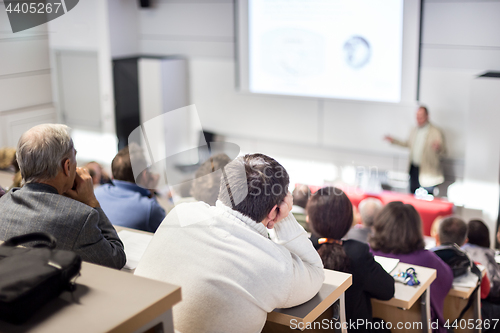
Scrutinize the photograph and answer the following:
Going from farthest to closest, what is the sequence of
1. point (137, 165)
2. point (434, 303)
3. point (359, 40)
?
1. point (359, 40)
2. point (434, 303)
3. point (137, 165)

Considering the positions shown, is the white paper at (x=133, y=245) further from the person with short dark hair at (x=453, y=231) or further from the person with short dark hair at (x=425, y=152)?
the person with short dark hair at (x=425, y=152)

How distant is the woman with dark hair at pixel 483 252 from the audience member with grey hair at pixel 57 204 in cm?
213

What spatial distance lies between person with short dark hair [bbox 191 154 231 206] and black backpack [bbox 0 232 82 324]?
705 millimetres

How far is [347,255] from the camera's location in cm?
197

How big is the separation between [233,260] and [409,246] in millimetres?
1267

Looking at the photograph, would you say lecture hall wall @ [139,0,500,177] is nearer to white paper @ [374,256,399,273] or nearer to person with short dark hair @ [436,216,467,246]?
person with short dark hair @ [436,216,467,246]

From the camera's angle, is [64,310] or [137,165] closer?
[64,310]

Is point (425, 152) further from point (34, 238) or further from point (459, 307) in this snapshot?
point (34, 238)

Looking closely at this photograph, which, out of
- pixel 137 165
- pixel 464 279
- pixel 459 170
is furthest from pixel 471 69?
pixel 137 165

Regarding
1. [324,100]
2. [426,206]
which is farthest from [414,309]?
[324,100]

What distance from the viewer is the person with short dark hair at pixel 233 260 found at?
1.35 metres

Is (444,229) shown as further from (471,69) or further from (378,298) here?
(471,69)

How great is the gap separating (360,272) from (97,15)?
606cm

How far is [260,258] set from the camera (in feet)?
4.43
